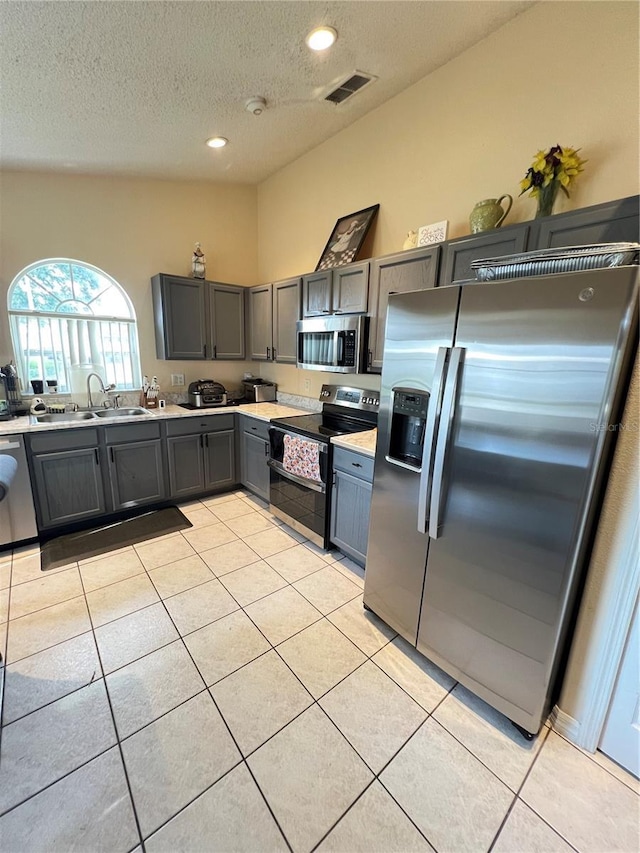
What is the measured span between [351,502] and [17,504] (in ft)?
8.10

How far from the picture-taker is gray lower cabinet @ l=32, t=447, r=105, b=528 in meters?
2.68

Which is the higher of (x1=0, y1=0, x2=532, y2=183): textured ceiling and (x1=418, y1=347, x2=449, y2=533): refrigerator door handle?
(x1=0, y1=0, x2=532, y2=183): textured ceiling

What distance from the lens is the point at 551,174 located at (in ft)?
5.79

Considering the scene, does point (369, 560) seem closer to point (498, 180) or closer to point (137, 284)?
point (498, 180)

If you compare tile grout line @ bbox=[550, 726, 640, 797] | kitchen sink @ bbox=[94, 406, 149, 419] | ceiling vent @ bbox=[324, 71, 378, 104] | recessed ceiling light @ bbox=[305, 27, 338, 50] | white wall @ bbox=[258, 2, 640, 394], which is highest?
ceiling vent @ bbox=[324, 71, 378, 104]

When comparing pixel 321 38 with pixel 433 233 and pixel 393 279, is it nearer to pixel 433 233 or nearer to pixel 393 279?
pixel 433 233

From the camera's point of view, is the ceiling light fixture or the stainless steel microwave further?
the stainless steel microwave

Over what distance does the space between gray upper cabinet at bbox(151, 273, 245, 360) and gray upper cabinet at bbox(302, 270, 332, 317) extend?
1.04 m

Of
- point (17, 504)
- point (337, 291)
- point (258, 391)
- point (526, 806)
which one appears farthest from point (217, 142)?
point (526, 806)

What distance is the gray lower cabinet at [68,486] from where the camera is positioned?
2.68m

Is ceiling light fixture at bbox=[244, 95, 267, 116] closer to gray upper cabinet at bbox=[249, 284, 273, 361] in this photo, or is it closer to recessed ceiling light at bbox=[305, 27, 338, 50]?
recessed ceiling light at bbox=[305, 27, 338, 50]

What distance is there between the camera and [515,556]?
4.53 ft

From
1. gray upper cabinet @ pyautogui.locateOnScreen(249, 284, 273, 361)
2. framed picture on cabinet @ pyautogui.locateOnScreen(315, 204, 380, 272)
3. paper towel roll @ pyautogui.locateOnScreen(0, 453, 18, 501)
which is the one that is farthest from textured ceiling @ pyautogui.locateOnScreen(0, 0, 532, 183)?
paper towel roll @ pyautogui.locateOnScreen(0, 453, 18, 501)

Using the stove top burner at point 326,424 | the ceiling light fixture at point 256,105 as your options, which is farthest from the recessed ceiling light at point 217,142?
the stove top burner at point 326,424
